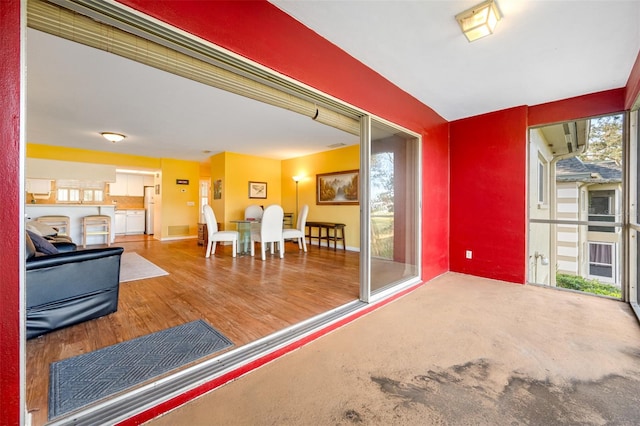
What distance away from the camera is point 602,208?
3180mm

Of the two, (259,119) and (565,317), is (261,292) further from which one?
(565,317)

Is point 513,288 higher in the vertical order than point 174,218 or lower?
lower

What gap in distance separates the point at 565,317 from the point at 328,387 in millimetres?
2482

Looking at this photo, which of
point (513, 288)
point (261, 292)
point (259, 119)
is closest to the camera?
point (261, 292)

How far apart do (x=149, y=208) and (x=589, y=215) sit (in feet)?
36.2

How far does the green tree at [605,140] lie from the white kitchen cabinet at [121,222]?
11.3m

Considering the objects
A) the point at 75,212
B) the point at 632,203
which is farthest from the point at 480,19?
the point at 75,212

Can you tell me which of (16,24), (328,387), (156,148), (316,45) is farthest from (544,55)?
(156,148)

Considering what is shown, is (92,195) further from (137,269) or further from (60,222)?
(137,269)

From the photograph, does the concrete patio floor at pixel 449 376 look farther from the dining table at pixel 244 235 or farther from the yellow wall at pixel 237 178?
the yellow wall at pixel 237 178

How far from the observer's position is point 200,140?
18.4ft

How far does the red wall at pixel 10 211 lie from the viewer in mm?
939

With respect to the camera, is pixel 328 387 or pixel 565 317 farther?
pixel 565 317

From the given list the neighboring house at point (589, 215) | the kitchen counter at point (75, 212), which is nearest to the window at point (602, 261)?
the neighboring house at point (589, 215)
